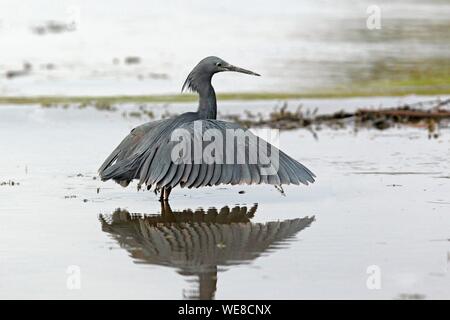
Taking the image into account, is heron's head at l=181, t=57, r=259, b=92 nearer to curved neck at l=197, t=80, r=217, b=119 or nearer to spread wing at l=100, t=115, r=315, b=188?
curved neck at l=197, t=80, r=217, b=119

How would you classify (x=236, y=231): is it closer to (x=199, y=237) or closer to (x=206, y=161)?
(x=199, y=237)

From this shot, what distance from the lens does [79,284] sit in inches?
297

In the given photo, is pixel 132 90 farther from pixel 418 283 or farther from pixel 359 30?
pixel 418 283

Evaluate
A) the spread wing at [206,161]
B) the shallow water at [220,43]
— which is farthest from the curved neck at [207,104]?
the shallow water at [220,43]

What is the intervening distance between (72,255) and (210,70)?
350cm

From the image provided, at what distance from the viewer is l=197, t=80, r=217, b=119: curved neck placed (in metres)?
11.1

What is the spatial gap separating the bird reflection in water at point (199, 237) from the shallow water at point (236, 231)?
0.05 ft

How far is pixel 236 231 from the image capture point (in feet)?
31.0

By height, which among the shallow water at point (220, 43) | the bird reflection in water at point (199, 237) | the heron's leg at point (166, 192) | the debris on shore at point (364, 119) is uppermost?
the shallow water at point (220, 43)

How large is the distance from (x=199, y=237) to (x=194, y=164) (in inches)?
46.6

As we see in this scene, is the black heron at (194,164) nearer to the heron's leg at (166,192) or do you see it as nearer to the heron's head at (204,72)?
the heron's leg at (166,192)

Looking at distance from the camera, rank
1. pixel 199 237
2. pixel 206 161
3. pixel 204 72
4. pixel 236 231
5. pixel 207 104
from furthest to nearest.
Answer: pixel 204 72 → pixel 207 104 → pixel 206 161 → pixel 236 231 → pixel 199 237

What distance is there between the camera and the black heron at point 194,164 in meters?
10.2

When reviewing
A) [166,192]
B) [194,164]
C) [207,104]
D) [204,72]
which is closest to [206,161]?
[194,164]
